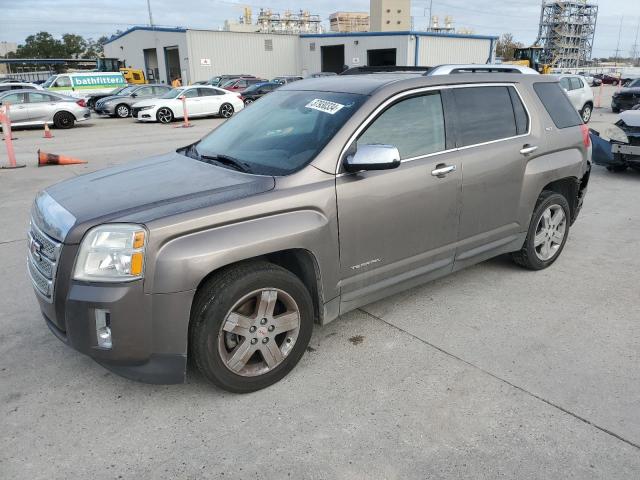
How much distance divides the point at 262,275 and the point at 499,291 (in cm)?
248

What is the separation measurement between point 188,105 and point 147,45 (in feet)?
107

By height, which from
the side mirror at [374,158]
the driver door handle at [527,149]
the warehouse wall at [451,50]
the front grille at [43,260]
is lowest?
the front grille at [43,260]

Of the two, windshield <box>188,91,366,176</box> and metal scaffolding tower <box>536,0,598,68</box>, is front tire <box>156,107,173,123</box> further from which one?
metal scaffolding tower <box>536,0,598,68</box>

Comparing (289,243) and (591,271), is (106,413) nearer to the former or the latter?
(289,243)

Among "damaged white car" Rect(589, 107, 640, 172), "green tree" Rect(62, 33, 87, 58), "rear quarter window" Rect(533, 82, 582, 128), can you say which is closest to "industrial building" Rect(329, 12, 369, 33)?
"green tree" Rect(62, 33, 87, 58)

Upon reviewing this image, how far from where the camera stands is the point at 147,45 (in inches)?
1950

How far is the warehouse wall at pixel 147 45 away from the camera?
43844 millimetres

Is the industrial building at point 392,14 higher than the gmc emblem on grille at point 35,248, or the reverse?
the industrial building at point 392,14

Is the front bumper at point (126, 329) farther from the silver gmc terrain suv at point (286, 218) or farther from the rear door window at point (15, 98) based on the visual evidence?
the rear door window at point (15, 98)

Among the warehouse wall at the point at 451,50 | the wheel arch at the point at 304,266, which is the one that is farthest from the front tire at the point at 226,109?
the warehouse wall at the point at 451,50

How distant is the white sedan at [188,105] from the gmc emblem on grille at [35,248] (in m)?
18.9

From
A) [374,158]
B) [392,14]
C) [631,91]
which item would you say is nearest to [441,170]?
[374,158]

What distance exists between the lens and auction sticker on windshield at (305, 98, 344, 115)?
3.49 meters

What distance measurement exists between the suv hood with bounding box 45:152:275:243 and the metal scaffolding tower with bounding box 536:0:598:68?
467ft
